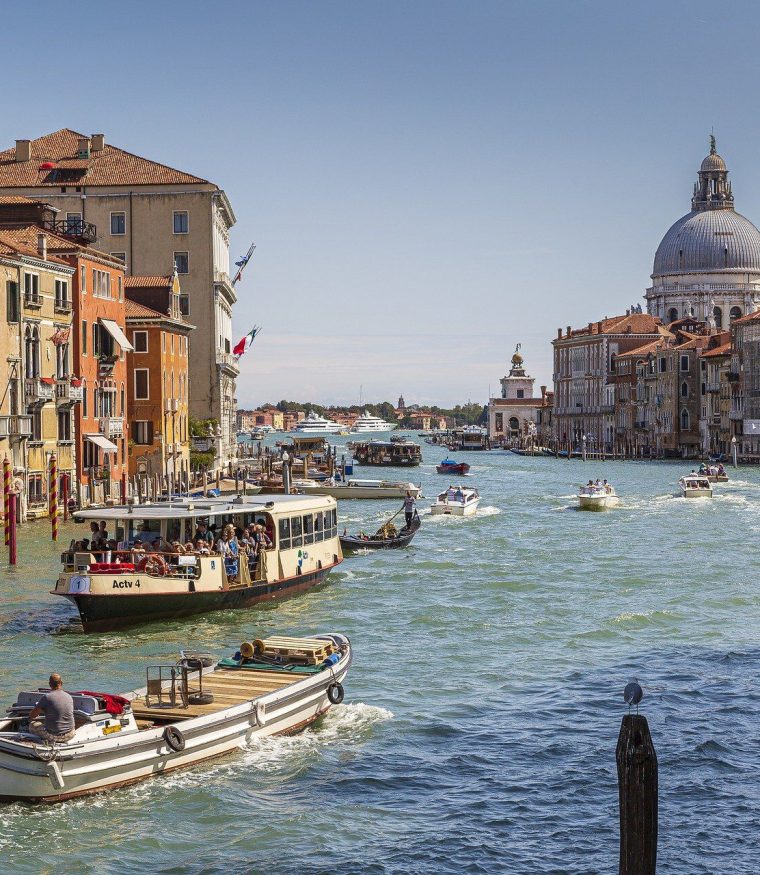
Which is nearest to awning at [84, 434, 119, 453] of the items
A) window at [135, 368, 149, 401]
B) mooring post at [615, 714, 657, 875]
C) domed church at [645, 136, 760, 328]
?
window at [135, 368, 149, 401]

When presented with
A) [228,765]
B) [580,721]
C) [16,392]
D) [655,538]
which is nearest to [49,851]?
[228,765]

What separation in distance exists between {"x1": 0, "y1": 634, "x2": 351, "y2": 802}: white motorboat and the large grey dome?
14139 centimetres

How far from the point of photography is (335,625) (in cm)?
2391

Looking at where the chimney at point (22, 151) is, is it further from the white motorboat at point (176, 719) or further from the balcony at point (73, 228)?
the white motorboat at point (176, 719)

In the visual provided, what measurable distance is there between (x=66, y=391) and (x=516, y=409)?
136 meters

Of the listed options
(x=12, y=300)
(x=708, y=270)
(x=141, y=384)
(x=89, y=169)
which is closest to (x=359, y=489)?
(x=141, y=384)

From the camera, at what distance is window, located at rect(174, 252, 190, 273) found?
62.5 m

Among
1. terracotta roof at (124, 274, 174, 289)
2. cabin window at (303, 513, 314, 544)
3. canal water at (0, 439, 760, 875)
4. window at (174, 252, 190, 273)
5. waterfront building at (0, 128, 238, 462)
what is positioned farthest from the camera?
window at (174, 252, 190, 273)

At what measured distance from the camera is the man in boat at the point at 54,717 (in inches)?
530

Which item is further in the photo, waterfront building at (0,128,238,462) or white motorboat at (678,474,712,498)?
waterfront building at (0,128,238,462)

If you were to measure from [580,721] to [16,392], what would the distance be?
25163 mm

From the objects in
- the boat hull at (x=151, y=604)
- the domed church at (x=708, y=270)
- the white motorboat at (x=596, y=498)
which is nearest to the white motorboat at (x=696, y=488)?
the white motorboat at (x=596, y=498)

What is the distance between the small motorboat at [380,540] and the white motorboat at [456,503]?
1142cm

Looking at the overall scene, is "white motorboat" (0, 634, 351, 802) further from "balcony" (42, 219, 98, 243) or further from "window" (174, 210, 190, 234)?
"window" (174, 210, 190, 234)
